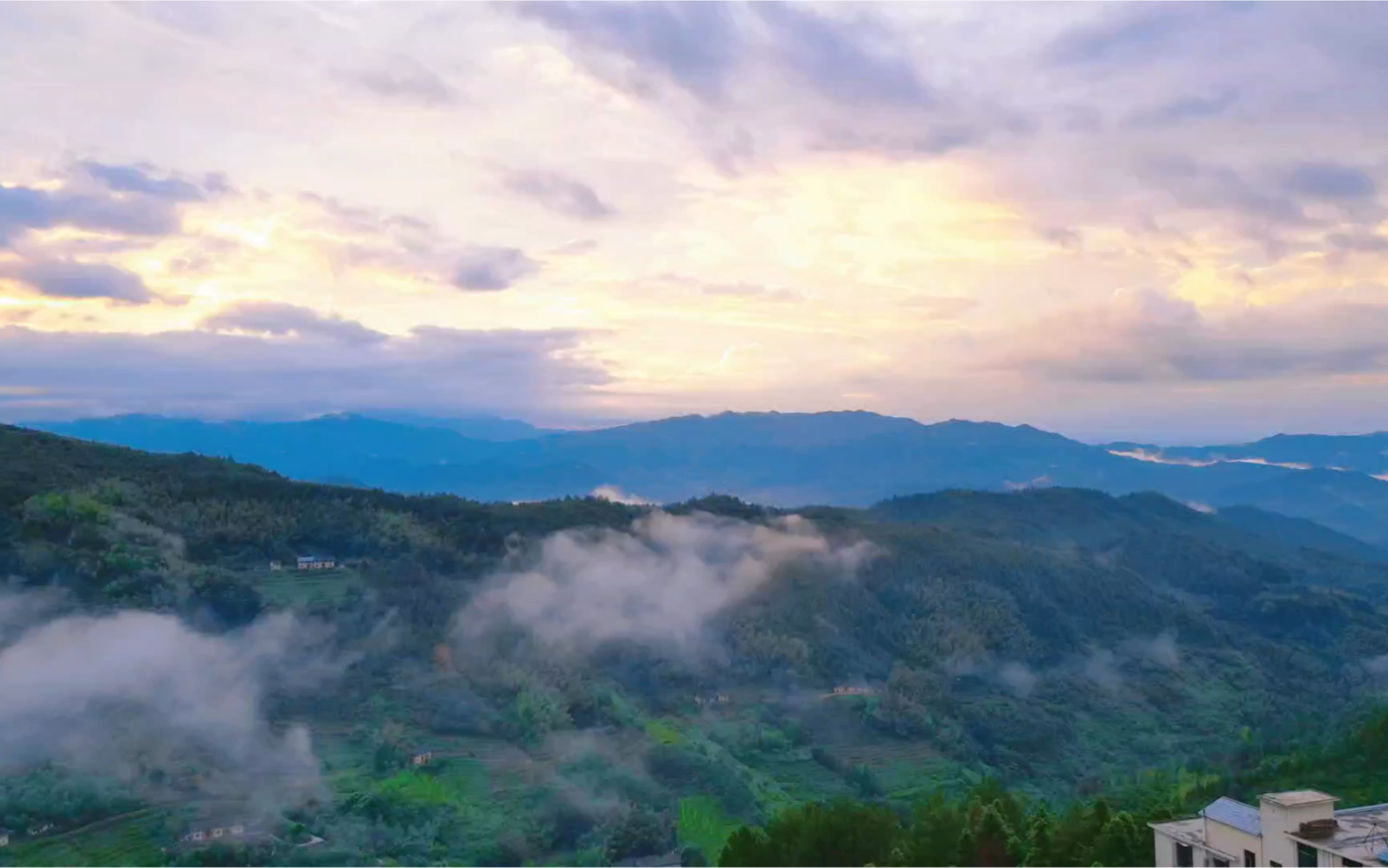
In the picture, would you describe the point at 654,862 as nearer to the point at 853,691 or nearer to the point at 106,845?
the point at 106,845

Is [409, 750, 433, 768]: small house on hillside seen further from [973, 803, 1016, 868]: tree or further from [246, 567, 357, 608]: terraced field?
[973, 803, 1016, 868]: tree

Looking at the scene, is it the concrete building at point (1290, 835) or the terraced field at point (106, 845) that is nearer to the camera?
the concrete building at point (1290, 835)

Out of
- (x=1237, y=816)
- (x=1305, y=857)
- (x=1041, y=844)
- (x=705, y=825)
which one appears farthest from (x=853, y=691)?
(x=1305, y=857)

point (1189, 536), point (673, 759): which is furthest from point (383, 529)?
point (1189, 536)

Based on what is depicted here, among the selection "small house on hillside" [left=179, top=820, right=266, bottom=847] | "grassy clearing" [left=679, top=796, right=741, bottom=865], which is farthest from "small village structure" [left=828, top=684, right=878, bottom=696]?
"small house on hillside" [left=179, top=820, right=266, bottom=847]

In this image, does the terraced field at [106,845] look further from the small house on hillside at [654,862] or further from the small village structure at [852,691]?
the small village structure at [852,691]

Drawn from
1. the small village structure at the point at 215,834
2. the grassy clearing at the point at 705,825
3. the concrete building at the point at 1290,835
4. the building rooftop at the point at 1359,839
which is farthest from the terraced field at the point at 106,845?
the building rooftop at the point at 1359,839

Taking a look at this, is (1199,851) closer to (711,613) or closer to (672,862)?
(672,862)
